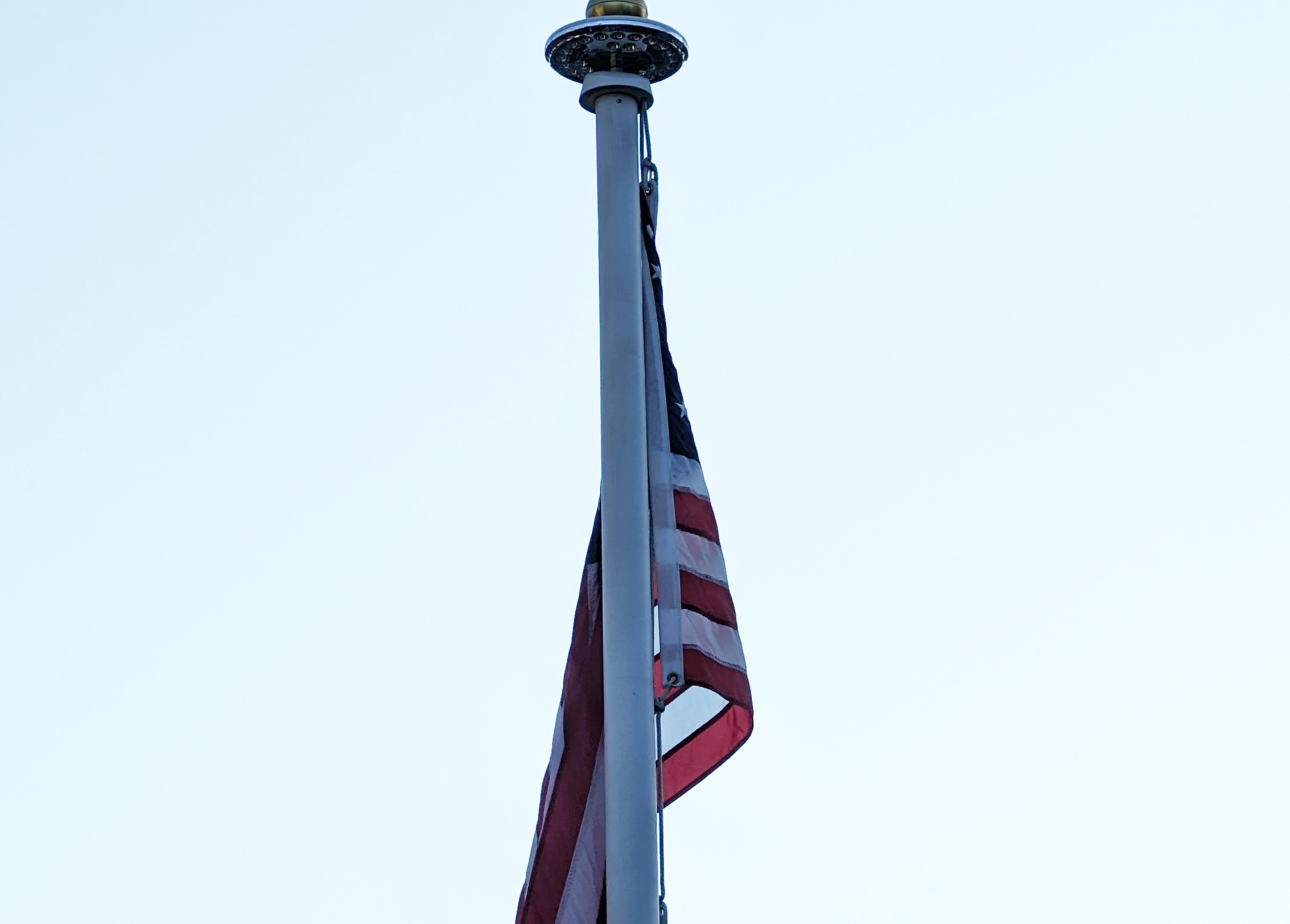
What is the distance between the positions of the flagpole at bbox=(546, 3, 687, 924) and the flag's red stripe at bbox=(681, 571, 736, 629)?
8.0 inches

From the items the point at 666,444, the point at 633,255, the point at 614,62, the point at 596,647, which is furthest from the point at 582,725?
the point at 614,62

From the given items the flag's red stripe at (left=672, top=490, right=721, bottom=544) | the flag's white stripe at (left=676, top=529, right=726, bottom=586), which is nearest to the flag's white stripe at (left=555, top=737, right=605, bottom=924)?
the flag's white stripe at (left=676, top=529, right=726, bottom=586)

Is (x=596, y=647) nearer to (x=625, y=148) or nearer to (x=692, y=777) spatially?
(x=692, y=777)

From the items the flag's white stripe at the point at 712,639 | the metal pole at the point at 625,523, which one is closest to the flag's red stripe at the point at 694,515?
the metal pole at the point at 625,523

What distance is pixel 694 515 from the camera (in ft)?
30.0

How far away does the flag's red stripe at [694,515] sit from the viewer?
29.9 feet

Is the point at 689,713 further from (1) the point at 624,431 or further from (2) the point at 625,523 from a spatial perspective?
(1) the point at 624,431

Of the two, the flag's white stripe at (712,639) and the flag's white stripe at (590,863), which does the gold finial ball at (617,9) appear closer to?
the flag's white stripe at (712,639)

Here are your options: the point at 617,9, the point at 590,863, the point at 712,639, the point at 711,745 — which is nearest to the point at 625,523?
the point at 712,639

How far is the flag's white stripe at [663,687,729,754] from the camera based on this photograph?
361 inches

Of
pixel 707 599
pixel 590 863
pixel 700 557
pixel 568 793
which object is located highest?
pixel 700 557

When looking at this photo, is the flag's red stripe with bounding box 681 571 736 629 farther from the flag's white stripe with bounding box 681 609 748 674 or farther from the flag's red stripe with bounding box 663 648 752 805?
the flag's red stripe with bounding box 663 648 752 805

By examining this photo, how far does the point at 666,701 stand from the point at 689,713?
1.13 ft

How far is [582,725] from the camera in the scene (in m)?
8.97
